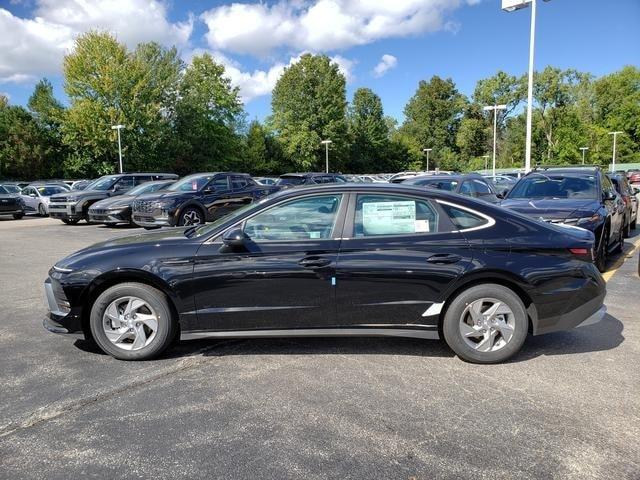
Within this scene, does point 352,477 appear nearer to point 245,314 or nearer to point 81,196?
point 245,314

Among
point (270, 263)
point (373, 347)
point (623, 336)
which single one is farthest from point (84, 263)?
point (623, 336)

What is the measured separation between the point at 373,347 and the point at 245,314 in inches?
49.6

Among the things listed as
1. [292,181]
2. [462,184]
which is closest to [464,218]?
[462,184]

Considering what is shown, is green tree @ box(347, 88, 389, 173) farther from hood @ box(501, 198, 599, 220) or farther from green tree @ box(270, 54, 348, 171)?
hood @ box(501, 198, 599, 220)

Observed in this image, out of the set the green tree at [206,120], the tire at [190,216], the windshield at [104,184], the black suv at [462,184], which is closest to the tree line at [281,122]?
the green tree at [206,120]

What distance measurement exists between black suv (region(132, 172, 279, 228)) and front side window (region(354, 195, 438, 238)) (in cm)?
994

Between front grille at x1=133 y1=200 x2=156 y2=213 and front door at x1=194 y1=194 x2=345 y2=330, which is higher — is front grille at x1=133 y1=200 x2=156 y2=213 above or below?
above

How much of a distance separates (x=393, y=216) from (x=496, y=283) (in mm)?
1030

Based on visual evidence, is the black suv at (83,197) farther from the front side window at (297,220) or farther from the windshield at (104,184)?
the front side window at (297,220)

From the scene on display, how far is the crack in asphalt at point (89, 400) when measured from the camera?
10.7 feet

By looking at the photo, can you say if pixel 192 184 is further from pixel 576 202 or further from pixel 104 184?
pixel 576 202

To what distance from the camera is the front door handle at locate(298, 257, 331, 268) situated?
4.14m

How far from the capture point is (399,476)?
2697 millimetres

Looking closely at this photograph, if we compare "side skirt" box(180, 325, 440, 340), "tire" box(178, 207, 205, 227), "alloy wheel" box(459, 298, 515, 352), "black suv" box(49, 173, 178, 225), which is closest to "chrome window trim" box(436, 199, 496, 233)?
"alloy wheel" box(459, 298, 515, 352)
